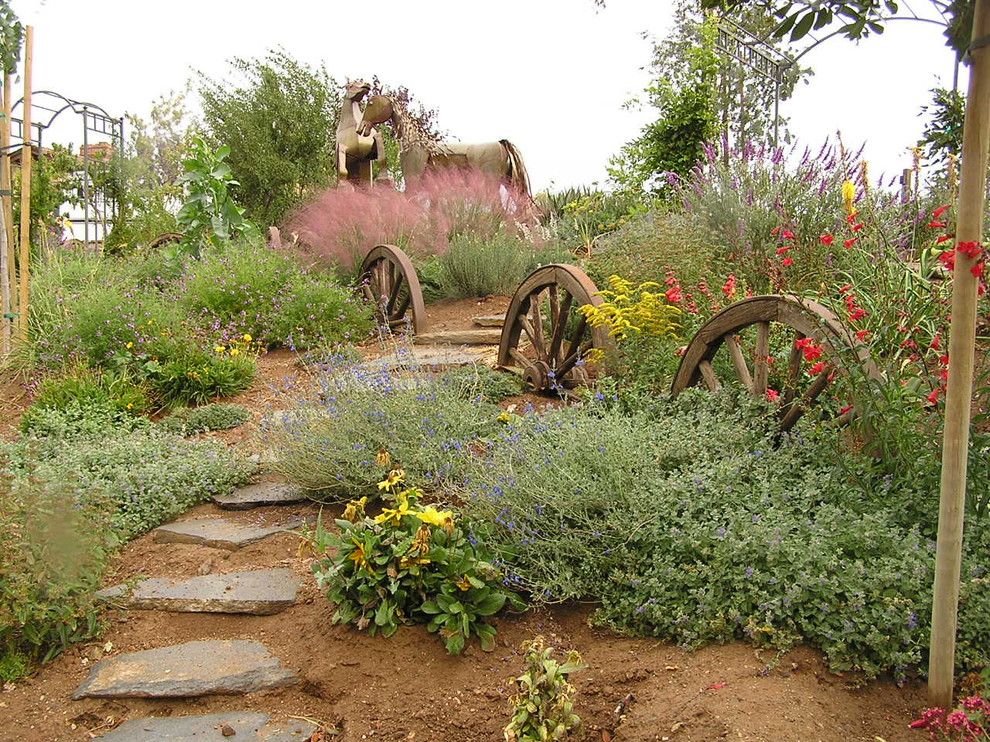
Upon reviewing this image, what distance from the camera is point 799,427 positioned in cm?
333

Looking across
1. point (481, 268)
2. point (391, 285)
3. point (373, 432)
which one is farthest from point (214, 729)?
point (481, 268)

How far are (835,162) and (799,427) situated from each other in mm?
3206

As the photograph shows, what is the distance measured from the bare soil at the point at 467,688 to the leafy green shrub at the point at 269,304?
4.16m

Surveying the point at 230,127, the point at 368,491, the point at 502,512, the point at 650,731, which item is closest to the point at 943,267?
the point at 502,512

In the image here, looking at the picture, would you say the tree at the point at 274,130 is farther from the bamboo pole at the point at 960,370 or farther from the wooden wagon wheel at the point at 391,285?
the bamboo pole at the point at 960,370

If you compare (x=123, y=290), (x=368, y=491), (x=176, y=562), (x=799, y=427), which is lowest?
(x=176, y=562)

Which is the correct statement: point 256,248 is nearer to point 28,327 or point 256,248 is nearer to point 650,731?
point 28,327

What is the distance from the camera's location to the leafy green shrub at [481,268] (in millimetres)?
8609

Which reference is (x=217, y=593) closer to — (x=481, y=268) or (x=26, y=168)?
(x=26, y=168)

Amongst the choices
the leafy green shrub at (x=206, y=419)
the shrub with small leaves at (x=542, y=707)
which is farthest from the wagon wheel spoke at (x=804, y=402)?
the leafy green shrub at (x=206, y=419)

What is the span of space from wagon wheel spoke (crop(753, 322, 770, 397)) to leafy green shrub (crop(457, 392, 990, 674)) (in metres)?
0.09

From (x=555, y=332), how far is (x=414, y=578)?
2.45 meters

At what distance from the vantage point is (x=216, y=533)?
159 inches

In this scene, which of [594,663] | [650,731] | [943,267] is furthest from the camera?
[943,267]
